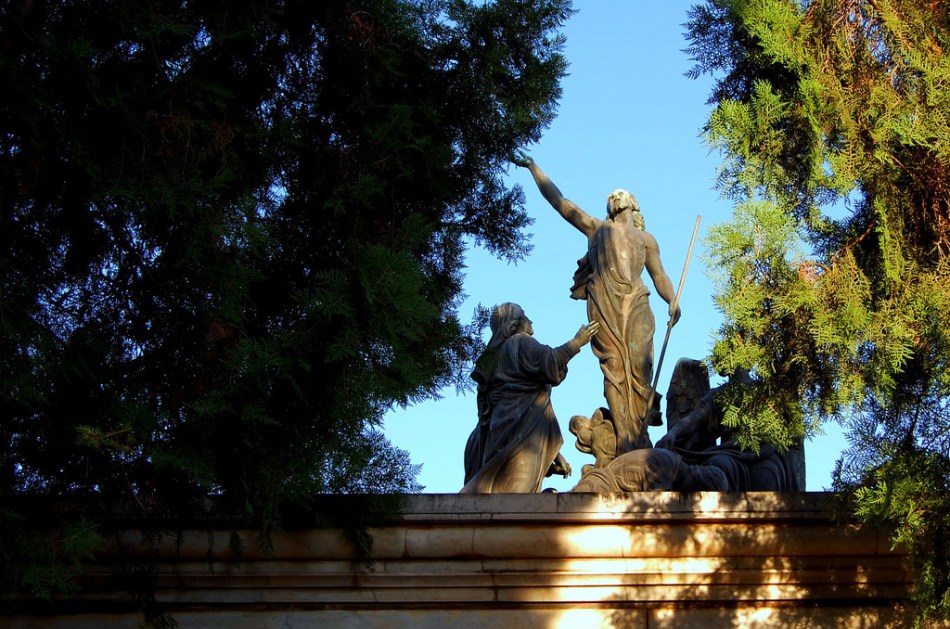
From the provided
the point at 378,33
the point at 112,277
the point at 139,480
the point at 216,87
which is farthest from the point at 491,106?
the point at 139,480

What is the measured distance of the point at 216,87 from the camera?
823 centimetres

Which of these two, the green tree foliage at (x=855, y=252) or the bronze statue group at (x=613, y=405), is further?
the bronze statue group at (x=613, y=405)

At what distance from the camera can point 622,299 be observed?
10.5m

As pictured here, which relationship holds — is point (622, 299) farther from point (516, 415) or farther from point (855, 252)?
point (855, 252)

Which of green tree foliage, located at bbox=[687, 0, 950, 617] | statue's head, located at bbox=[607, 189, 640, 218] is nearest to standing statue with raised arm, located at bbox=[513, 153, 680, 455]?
statue's head, located at bbox=[607, 189, 640, 218]

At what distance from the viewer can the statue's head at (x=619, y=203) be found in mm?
10836

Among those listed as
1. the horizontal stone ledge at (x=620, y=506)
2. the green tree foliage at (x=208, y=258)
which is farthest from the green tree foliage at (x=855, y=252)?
the green tree foliage at (x=208, y=258)

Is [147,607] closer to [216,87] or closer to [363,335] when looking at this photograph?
[363,335]

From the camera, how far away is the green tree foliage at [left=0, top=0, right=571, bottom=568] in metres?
7.73

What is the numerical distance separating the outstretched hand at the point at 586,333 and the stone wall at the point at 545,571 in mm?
1589

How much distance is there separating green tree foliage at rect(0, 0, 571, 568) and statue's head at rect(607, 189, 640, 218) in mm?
2020

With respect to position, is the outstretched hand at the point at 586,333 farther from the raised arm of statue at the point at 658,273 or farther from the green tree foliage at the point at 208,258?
the green tree foliage at the point at 208,258

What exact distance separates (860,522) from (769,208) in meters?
1.69

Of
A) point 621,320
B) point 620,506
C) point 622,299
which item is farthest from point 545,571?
point 622,299
